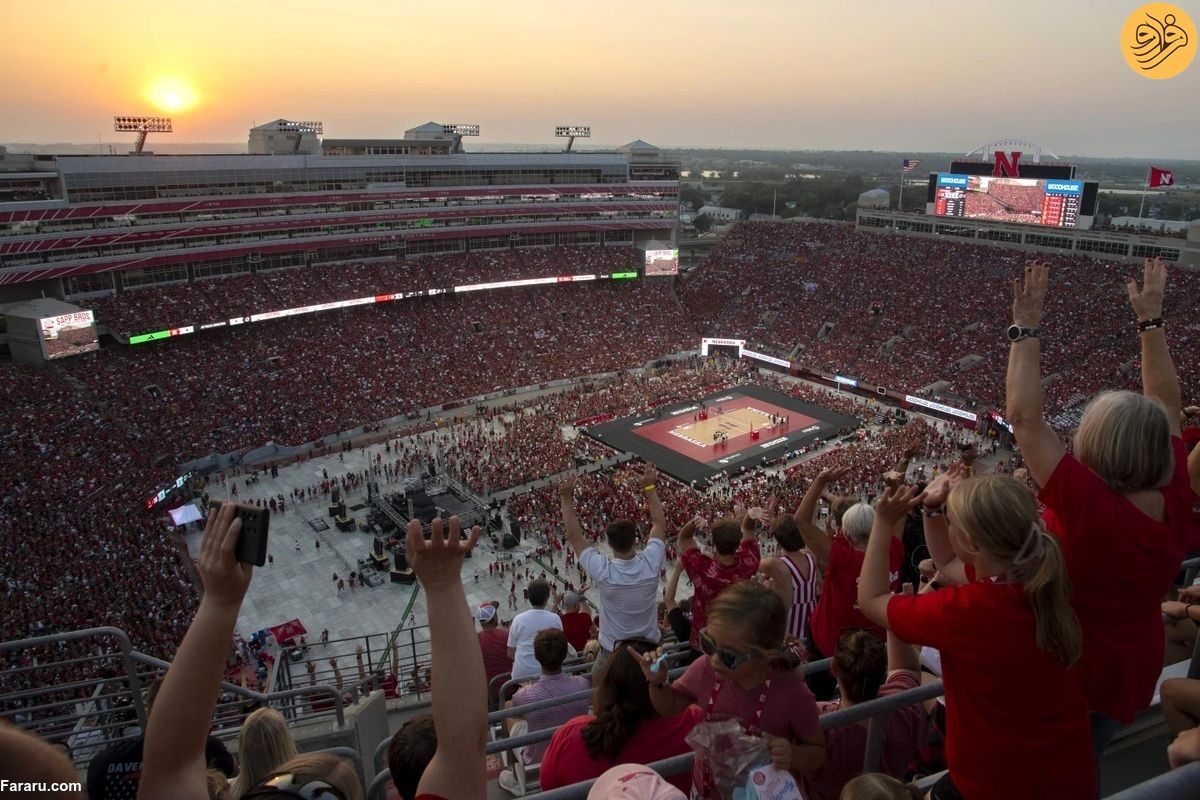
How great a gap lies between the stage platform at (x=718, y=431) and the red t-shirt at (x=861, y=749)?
24787 millimetres

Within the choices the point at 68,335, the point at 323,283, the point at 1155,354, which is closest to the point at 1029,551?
the point at 1155,354

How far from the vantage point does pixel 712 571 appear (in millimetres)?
5410

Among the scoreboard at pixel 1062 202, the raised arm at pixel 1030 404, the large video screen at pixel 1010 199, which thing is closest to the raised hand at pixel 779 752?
the raised arm at pixel 1030 404

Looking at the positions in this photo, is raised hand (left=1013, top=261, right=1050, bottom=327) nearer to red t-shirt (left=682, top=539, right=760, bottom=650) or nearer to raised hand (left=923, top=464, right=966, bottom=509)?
raised hand (left=923, top=464, right=966, bottom=509)

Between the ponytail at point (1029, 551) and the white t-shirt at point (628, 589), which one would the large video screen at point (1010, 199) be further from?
the ponytail at point (1029, 551)

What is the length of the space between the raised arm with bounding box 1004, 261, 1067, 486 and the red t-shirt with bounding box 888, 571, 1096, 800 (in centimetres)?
73

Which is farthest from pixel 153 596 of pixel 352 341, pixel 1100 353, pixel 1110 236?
pixel 1110 236

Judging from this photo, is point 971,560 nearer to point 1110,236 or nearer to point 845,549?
point 845,549

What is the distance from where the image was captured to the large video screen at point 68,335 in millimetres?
29719

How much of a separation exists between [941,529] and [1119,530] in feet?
2.50

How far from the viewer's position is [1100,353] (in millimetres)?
35031

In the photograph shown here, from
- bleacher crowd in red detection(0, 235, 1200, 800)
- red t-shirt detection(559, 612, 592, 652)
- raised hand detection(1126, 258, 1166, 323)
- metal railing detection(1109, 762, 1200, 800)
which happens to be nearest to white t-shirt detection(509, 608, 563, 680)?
bleacher crowd in red detection(0, 235, 1200, 800)

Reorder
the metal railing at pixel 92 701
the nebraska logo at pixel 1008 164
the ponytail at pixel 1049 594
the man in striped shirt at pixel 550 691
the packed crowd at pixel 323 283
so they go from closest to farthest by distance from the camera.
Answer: the ponytail at pixel 1049 594
the man in striped shirt at pixel 550 691
the metal railing at pixel 92 701
the packed crowd at pixel 323 283
the nebraska logo at pixel 1008 164

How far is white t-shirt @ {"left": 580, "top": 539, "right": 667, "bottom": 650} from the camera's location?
5.58m
